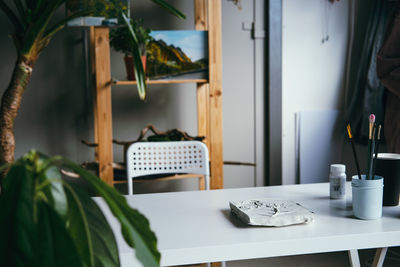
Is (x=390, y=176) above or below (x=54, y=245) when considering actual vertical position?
below

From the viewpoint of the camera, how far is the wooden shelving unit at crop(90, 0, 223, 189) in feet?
8.24

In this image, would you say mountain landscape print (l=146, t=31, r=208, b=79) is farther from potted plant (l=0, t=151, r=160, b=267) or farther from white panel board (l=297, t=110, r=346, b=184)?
potted plant (l=0, t=151, r=160, b=267)

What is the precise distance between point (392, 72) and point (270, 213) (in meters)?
1.91

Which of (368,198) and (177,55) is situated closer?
(368,198)

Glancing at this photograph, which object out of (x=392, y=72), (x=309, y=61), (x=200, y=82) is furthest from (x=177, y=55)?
(x=392, y=72)

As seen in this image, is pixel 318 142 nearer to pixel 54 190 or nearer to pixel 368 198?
pixel 368 198

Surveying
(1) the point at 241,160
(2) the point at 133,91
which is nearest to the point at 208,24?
(2) the point at 133,91

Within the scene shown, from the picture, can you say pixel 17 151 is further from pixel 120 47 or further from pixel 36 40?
pixel 36 40

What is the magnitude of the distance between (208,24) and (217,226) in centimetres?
178

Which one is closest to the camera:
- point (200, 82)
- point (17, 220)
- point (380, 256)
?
point (17, 220)

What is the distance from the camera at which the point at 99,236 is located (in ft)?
1.29

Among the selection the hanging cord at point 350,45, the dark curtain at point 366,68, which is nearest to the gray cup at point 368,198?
the dark curtain at point 366,68

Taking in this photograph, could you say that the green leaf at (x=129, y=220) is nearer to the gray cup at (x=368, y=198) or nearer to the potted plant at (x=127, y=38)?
the gray cup at (x=368, y=198)

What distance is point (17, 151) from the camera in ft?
9.90
